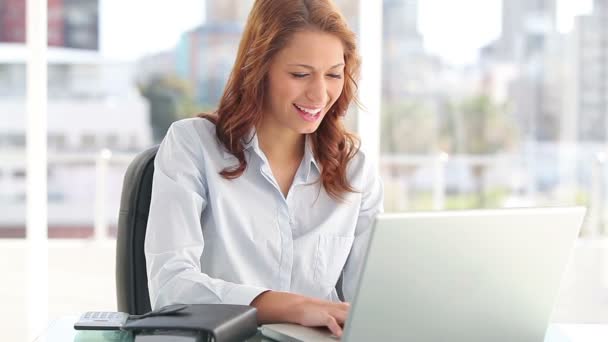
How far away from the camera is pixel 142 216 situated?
1868 millimetres

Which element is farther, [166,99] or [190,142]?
[166,99]

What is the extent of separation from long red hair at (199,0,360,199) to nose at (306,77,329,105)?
0.11 m

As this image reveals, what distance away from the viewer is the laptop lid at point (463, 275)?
1.18 metres

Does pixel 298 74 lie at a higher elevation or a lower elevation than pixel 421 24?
lower

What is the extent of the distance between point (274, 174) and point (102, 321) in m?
0.54

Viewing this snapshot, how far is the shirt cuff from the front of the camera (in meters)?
1.58

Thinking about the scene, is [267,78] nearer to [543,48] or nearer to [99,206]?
[99,206]

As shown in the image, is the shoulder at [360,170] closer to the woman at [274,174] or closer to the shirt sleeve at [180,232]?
the woman at [274,174]

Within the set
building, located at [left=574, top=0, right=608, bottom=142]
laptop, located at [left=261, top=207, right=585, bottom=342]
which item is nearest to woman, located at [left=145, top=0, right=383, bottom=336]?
laptop, located at [left=261, top=207, right=585, bottom=342]

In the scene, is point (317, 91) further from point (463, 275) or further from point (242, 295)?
point (463, 275)

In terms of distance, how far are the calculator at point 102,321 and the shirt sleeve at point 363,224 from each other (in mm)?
545

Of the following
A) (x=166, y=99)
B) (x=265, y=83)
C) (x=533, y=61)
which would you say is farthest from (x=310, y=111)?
(x=533, y=61)

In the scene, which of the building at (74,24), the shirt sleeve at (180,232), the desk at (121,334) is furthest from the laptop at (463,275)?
the building at (74,24)

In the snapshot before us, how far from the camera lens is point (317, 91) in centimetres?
179
